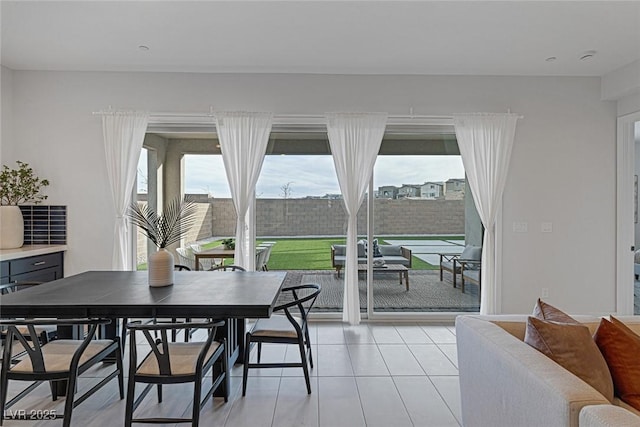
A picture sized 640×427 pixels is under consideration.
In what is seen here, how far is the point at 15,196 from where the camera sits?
13.6 ft

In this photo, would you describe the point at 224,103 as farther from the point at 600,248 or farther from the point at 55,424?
the point at 600,248

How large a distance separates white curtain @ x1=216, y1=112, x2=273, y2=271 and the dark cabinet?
1932mm

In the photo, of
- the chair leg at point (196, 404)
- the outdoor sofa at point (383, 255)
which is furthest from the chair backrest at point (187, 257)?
the chair leg at point (196, 404)

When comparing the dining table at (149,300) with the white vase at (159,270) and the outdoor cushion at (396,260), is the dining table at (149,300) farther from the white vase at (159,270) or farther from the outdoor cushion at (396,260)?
the outdoor cushion at (396,260)

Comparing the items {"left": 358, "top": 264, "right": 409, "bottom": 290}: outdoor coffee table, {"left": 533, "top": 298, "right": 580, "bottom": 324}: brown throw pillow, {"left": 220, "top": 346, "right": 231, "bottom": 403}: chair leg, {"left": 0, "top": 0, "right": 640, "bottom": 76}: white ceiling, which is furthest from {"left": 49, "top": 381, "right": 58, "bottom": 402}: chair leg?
{"left": 358, "top": 264, "right": 409, "bottom": 290}: outdoor coffee table

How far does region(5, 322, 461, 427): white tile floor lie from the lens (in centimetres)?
246

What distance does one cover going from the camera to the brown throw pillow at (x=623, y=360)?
1.68 meters

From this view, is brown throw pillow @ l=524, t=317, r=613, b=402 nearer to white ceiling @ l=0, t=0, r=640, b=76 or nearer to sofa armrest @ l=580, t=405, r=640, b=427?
sofa armrest @ l=580, t=405, r=640, b=427

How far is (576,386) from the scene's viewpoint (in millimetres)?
1315

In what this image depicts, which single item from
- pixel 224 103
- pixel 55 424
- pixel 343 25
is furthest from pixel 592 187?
pixel 55 424

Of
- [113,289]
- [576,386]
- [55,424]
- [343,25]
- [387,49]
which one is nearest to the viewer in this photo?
[576,386]

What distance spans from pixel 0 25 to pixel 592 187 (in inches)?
238

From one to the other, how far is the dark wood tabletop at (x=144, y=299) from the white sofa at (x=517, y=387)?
45.5 inches

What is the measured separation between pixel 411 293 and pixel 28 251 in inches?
160
